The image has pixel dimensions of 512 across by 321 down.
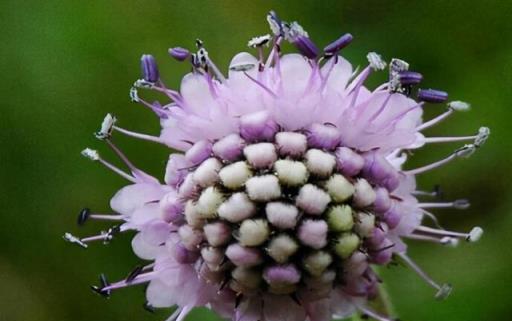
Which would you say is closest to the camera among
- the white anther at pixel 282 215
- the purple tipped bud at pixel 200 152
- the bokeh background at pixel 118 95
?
the white anther at pixel 282 215

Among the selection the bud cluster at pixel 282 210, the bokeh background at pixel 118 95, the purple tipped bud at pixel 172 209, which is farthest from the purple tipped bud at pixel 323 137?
A: the bokeh background at pixel 118 95

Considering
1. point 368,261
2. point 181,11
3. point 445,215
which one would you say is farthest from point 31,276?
point 368,261

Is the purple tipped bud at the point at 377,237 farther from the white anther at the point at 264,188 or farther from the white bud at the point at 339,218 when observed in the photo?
the white anther at the point at 264,188

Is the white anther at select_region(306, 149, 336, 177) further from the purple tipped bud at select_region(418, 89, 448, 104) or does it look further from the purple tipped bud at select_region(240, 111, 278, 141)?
the purple tipped bud at select_region(418, 89, 448, 104)

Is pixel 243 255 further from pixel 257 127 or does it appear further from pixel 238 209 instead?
pixel 257 127

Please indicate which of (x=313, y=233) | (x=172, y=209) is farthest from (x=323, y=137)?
(x=172, y=209)

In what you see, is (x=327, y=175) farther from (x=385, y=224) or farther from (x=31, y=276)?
(x=31, y=276)
